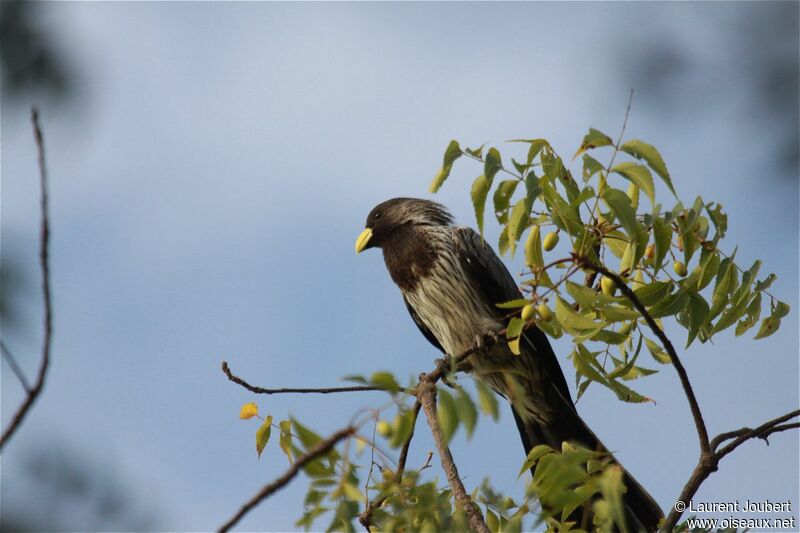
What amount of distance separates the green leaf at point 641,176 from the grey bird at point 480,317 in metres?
2.50

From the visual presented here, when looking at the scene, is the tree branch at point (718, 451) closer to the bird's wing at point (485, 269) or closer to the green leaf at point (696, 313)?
the green leaf at point (696, 313)

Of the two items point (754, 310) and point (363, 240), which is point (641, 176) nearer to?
point (754, 310)

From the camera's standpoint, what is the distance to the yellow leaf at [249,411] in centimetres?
403

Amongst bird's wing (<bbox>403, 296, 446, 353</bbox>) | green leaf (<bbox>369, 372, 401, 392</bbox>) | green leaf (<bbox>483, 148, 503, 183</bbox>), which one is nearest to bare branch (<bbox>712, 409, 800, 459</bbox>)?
green leaf (<bbox>483, 148, 503, 183</bbox>)

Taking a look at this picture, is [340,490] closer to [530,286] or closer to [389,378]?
[389,378]

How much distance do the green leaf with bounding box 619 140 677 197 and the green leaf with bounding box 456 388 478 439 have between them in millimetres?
1221

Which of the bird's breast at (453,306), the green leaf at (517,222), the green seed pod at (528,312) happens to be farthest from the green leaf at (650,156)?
the bird's breast at (453,306)

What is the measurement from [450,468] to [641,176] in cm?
136

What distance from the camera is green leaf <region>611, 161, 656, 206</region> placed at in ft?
10.9

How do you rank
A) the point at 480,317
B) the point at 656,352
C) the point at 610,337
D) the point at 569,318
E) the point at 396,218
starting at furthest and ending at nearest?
the point at 396,218 < the point at 480,317 < the point at 656,352 < the point at 610,337 < the point at 569,318

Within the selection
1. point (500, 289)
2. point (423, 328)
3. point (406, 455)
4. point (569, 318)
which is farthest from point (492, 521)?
point (423, 328)

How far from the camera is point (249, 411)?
159 inches

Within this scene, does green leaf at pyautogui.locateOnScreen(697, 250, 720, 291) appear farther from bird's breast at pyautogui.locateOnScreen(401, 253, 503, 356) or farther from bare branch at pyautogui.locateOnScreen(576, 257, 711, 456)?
bird's breast at pyautogui.locateOnScreen(401, 253, 503, 356)

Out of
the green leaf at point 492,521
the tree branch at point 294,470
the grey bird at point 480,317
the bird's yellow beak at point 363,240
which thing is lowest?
the tree branch at point 294,470
